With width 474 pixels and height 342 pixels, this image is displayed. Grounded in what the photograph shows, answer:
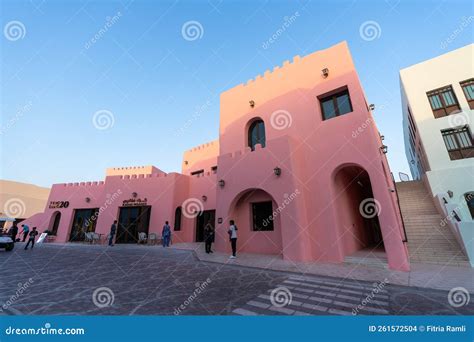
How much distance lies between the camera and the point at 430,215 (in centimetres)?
1067

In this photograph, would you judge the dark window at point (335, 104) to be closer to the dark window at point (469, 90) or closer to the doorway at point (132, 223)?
the dark window at point (469, 90)

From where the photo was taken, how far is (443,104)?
13.3 metres

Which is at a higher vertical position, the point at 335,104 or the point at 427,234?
the point at 335,104

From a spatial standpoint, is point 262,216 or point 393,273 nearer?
point 393,273

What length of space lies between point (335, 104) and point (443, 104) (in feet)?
31.2

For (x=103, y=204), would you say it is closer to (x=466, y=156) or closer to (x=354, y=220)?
(x=354, y=220)

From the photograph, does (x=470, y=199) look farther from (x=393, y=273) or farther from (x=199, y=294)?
(x=199, y=294)

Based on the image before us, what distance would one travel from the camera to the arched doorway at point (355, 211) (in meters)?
9.09

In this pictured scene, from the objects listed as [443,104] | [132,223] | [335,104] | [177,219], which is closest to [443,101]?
[443,104]

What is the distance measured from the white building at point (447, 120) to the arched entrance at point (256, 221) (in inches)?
336

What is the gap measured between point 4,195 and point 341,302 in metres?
52.9

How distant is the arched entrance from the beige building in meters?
44.5

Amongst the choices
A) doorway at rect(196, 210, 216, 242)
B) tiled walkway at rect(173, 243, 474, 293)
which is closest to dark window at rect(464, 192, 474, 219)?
tiled walkway at rect(173, 243, 474, 293)

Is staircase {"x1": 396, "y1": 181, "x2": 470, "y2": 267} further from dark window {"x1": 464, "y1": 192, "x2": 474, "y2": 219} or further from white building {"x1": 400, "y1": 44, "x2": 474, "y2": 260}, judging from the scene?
dark window {"x1": 464, "y1": 192, "x2": 474, "y2": 219}
